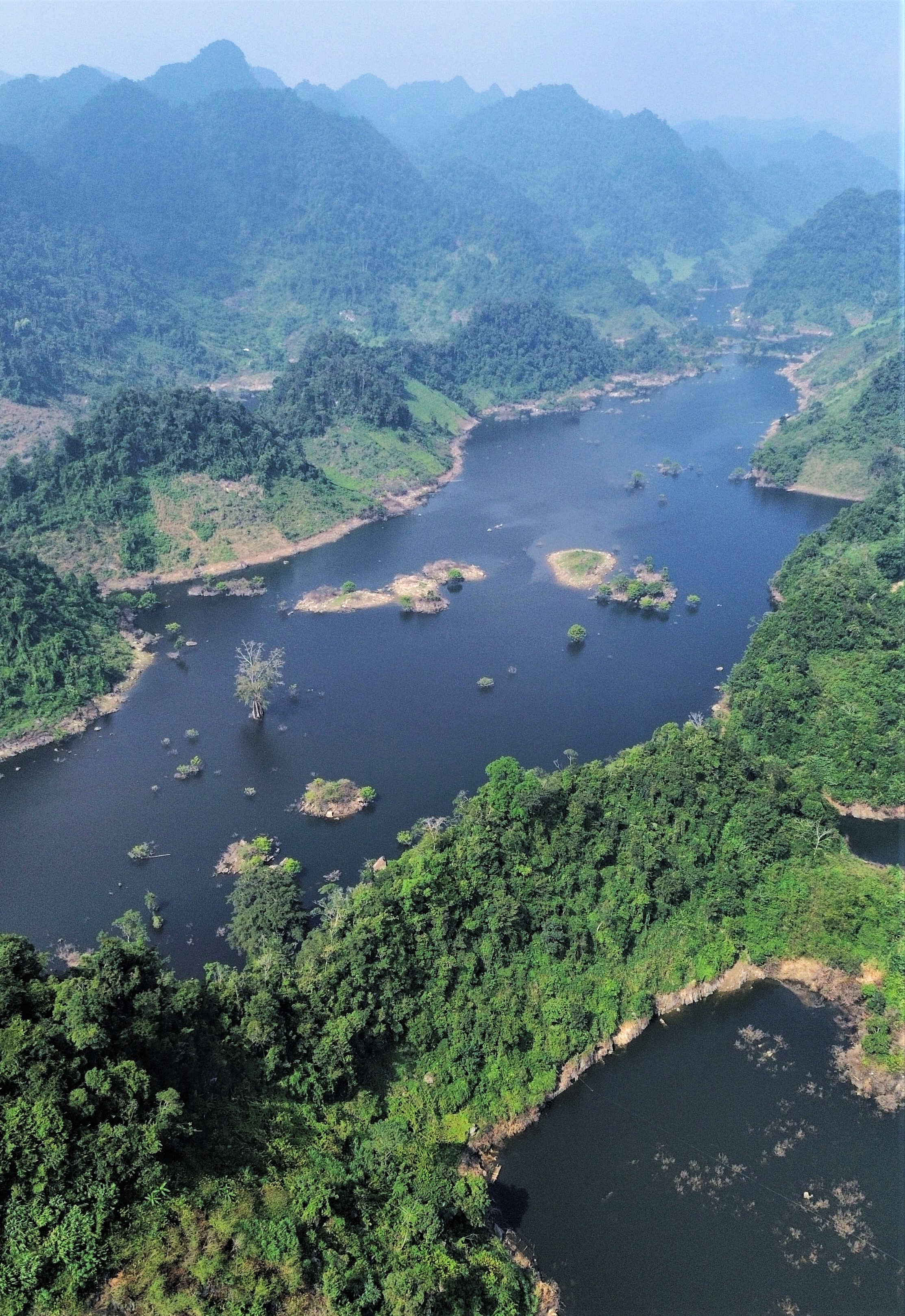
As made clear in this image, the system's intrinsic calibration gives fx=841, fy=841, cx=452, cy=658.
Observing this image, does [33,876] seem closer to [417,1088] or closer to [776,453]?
[417,1088]

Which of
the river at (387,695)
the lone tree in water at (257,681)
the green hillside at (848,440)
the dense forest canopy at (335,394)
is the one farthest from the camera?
the dense forest canopy at (335,394)

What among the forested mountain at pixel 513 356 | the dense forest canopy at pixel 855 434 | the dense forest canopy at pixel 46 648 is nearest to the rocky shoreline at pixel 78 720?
the dense forest canopy at pixel 46 648

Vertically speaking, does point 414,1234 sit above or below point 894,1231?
above

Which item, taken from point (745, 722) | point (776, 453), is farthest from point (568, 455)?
point (745, 722)

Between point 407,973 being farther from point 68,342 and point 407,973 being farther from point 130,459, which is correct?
point 68,342

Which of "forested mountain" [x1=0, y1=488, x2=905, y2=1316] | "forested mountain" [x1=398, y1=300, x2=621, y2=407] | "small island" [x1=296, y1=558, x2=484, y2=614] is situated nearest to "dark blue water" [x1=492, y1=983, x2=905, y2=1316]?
"forested mountain" [x1=0, y1=488, x2=905, y2=1316]

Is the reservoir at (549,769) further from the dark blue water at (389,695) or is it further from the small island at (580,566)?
the small island at (580,566)

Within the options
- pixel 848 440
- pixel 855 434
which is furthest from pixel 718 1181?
pixel 855 434
